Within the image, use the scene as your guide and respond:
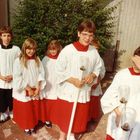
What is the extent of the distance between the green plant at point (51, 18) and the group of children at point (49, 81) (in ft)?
4.79

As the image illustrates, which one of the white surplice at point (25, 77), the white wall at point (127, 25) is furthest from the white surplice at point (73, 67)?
the white wall at point (127, 25)

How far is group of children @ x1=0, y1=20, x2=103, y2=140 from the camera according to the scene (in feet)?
12.5

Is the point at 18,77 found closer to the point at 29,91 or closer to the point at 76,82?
the point at 29,91

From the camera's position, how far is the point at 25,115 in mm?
4297

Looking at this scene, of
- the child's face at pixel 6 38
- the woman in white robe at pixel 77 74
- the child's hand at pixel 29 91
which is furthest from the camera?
the child's face at pixel 6 38

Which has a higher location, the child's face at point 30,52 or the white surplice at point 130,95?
the child's face at point 30,52

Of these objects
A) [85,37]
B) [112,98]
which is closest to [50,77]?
[85,37]

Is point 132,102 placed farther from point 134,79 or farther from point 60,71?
point 60,71

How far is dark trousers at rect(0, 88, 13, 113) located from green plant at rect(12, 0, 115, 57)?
1454 millimetres

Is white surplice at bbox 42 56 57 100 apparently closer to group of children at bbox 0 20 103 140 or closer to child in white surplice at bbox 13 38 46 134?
group of children at bbox 0 20 103 140

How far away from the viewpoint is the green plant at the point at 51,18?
18.6 feet

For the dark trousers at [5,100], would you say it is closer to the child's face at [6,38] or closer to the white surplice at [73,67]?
the child's face at [6,38]

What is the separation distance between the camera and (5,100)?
4.59 meters

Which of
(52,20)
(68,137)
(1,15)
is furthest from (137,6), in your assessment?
(68,137)
